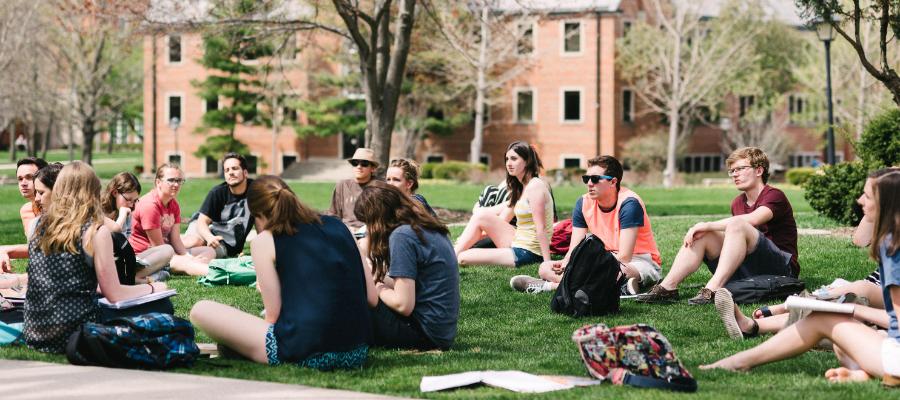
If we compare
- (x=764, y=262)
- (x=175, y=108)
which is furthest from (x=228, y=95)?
(x=764, y=262)

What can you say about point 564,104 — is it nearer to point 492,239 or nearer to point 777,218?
point 492,239

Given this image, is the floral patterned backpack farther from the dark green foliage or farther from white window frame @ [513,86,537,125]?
white window frame @ [513,86,537,125]

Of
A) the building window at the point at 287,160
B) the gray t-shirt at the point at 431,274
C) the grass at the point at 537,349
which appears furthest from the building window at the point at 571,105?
the gray t-shirt at the point at 431,274

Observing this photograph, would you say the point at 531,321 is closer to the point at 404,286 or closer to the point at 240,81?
the point at 404,286

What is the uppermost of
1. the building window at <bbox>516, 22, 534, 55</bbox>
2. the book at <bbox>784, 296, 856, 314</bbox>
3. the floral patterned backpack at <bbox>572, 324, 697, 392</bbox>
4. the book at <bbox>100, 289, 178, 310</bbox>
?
the building window at <bbox>516, 22, 534, 55</bbox>

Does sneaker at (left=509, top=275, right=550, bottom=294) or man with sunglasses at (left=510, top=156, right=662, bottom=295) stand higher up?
man with sunglasses at (left=510, top=156, right=662, bottom=295)

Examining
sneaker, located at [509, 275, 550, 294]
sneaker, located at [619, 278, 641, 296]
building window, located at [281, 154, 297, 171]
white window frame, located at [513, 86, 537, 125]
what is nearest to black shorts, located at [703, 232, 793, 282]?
sneaker, located at [619, 278, 641, 296]

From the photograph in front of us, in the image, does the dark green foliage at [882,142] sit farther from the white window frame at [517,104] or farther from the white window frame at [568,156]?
the white window frame at [517,104]

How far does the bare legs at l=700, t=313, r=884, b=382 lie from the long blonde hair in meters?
3.98

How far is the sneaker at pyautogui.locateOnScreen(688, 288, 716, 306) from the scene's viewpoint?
9.59 metres

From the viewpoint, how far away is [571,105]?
4800 centimetres

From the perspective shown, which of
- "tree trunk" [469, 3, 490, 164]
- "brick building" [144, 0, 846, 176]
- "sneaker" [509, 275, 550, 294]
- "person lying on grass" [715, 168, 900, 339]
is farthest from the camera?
"brick building" [144, 0, 846, 176]

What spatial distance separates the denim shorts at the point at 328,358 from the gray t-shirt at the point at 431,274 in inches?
24.9

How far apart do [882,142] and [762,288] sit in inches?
289
